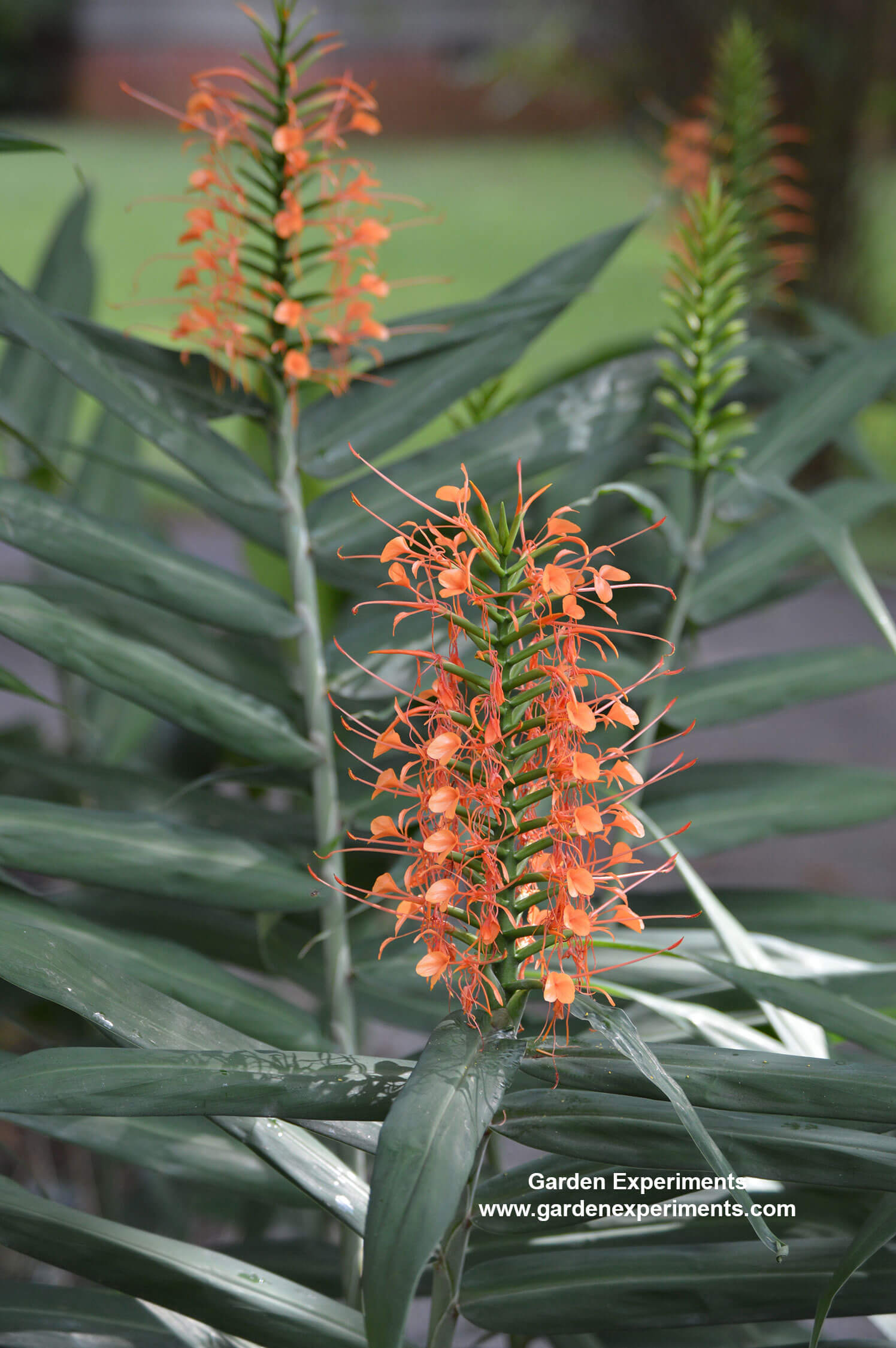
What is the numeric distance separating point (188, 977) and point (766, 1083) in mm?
214

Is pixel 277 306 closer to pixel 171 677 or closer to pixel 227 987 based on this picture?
pixel 171 677

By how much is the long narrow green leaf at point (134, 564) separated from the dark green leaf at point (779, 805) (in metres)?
0.19

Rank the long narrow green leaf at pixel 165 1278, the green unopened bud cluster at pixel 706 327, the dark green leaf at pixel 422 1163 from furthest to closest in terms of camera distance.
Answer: the green unopened bud cluster at pixel 706 327
the long narrow green leaf at pixel 165 1278
the dark green leaf at pixel 422 1163

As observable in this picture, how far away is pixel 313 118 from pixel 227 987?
33 cm

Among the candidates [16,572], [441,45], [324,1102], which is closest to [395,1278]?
[324,1102]

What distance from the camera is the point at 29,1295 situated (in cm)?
35

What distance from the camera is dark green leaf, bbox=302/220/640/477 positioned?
1.49 feet

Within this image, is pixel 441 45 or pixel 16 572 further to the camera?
pixel 441 45

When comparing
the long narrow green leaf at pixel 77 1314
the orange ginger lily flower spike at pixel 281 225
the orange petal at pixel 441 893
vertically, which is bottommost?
the long narrow green leaf at pixel 77 1314

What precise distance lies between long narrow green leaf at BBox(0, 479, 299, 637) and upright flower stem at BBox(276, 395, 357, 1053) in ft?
0.04

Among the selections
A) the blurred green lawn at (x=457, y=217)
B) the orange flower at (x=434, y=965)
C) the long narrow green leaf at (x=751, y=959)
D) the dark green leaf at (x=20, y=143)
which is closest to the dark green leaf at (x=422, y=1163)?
the orange flower at (x=434, y=965)

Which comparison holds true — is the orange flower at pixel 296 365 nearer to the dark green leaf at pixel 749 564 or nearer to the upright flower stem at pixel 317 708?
the upright flower stem at pixel 317 708

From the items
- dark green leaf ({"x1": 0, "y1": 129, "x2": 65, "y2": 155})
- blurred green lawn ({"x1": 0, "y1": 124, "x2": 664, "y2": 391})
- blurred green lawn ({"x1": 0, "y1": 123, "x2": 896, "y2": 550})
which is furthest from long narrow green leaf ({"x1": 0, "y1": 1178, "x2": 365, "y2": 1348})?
blurred green lawn ({"x1": 0, "y1": 124, "x2": 664, "y2": 391})

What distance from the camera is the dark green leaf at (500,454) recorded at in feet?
1.47
